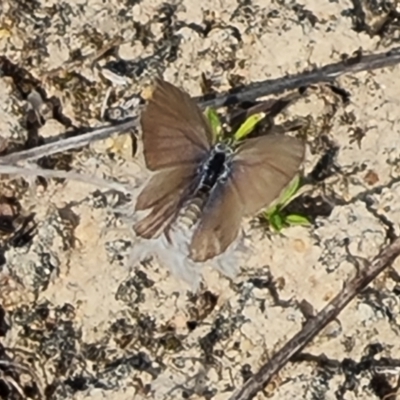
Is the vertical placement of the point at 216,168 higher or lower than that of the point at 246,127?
lower

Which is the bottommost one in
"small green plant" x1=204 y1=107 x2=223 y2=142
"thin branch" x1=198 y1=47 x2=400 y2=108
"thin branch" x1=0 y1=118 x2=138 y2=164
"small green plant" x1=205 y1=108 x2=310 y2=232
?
"small green plant" x1=205 y1=108 x2=310 y2=232

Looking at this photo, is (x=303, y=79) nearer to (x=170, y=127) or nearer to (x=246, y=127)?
(x=246, y=127)

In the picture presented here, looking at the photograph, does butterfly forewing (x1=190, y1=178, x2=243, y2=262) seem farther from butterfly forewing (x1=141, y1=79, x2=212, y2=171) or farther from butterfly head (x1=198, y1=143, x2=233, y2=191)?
butterfly forewing (x1=141, y1=79, x2=212, y2=171)

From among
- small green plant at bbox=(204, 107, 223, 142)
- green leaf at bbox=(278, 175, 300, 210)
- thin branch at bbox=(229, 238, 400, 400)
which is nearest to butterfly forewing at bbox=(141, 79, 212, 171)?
small green plant at bbox=(204, 107, 223, 142)

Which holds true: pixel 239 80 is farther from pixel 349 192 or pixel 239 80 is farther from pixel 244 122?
pixel 349 192

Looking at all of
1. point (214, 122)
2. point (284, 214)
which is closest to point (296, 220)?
point (284, 214)

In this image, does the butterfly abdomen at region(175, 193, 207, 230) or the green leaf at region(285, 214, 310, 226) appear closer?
the butterfly abdomen at region(175, 193, 207, 230)
